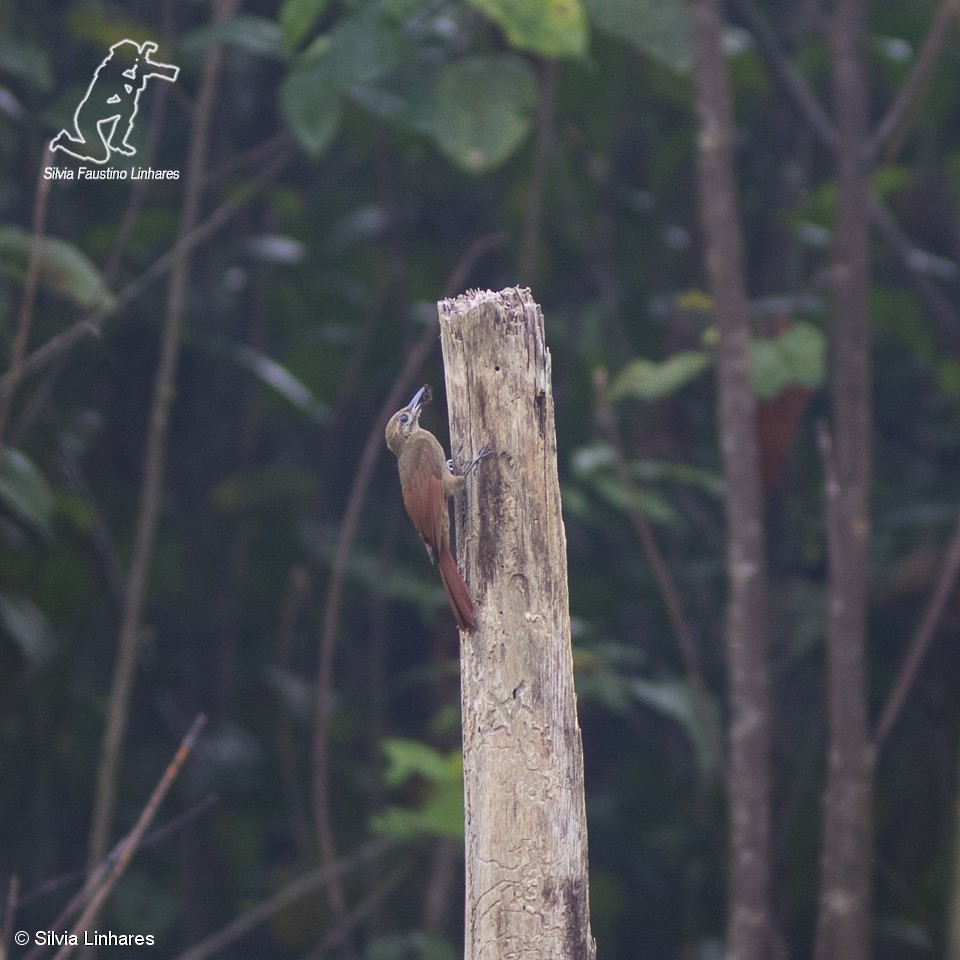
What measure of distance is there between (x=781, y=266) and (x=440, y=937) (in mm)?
3138

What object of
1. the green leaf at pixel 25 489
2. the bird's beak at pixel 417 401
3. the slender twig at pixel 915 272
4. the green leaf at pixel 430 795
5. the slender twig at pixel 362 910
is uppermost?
the slender twig at pixel 915 272

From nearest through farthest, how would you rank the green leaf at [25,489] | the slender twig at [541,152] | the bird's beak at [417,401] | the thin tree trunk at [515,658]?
the thin tree trunk at [515,658]
the bird's beak at [417,401]
the green leaf at [25,489]
the slender twig at [541,152]

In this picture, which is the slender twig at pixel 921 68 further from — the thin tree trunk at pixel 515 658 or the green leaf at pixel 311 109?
the thin tree trunk at pixel 515 658

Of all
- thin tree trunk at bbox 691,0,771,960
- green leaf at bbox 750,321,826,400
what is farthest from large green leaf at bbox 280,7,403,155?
green leaf at bbox 750,321,826,400

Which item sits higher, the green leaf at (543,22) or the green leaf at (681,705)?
the green leaf at (543,22)

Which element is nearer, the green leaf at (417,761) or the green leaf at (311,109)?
the green leaf at (311,109)

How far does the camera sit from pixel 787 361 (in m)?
3.98

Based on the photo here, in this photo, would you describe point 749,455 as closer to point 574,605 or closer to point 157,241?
point 574,605

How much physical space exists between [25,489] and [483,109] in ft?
5.67

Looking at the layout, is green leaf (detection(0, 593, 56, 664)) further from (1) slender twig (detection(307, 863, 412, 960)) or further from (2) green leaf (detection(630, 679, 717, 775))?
(2) green leaf (detection(630, 679, 717, 775))

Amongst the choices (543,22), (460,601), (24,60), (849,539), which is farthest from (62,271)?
(849,539)

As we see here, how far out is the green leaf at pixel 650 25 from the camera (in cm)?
373

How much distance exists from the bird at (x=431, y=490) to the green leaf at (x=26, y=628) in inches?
51.7

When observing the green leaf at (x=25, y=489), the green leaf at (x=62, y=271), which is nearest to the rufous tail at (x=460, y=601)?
the green leaf at (x=25, y=489)
